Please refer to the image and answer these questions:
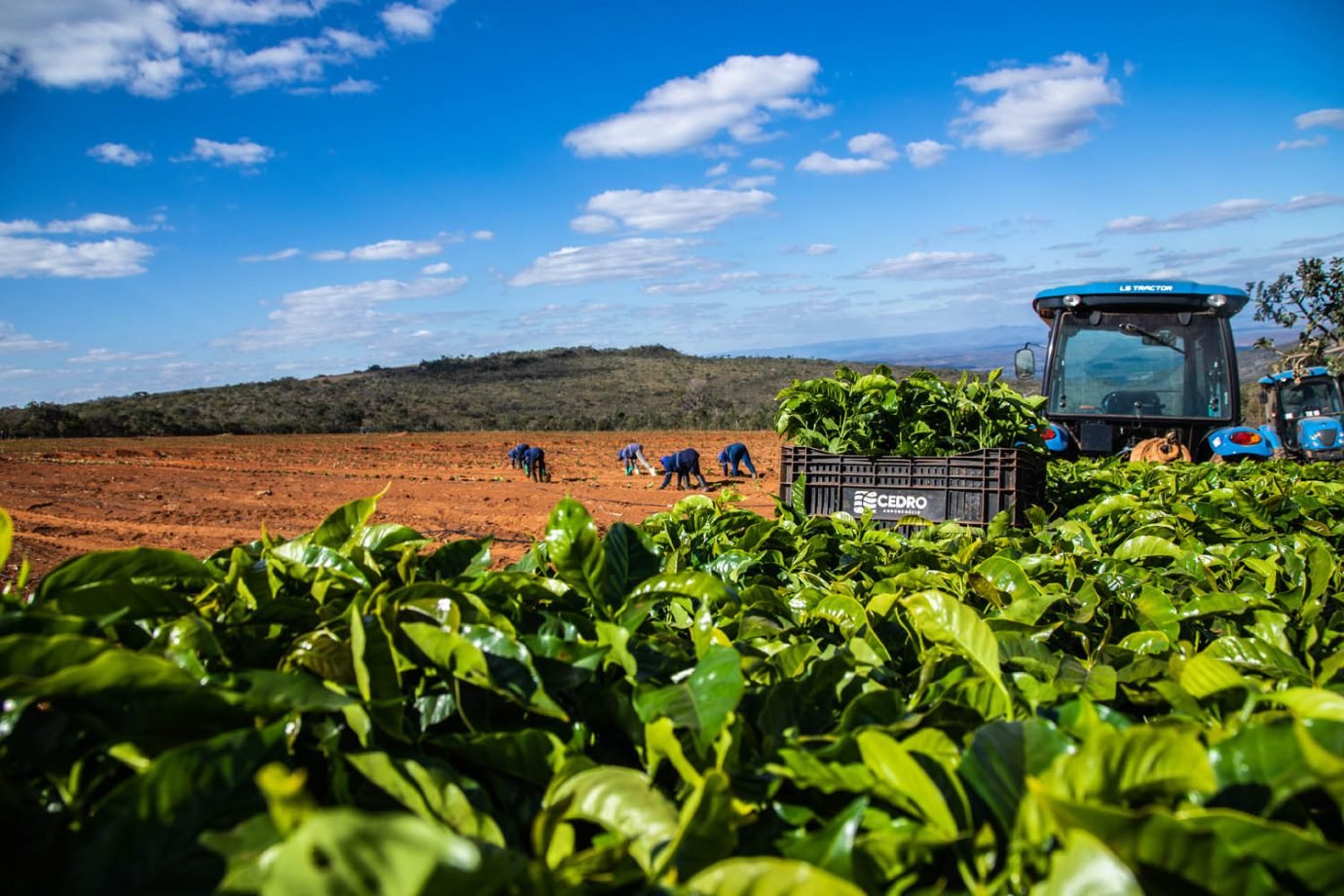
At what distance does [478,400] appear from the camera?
160ft

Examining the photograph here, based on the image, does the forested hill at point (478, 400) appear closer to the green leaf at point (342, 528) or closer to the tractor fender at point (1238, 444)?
the tractor fender at point (1238, 444)

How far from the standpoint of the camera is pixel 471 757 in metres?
1.05

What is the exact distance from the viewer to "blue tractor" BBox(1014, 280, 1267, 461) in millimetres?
7945

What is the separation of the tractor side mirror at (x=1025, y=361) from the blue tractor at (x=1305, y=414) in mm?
4931

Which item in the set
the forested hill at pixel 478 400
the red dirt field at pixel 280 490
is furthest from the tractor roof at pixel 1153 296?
the forested hill at pixel 478 400

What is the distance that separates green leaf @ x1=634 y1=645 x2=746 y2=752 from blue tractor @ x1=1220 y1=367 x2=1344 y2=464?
1263 centimetres

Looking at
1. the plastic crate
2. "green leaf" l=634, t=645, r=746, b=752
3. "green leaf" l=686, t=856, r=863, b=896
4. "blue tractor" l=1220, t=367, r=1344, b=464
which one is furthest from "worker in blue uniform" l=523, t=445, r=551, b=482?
"green leaf" l=686, t=856, r=863, b=896

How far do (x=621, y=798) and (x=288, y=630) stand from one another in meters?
0.64

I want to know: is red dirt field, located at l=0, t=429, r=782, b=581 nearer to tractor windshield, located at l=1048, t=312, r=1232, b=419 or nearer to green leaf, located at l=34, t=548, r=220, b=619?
green leaf, located at l=34, t=548, r=220, b=619

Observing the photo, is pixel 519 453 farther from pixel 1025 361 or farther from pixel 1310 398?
pixel 1310 398

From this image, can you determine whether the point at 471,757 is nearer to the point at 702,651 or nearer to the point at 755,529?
the point at 702,651

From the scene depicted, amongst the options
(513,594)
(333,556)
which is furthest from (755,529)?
(333,556)

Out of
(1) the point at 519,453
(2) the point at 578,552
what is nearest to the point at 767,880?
(2) the point at 578,552

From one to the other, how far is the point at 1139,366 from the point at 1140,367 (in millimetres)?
18
